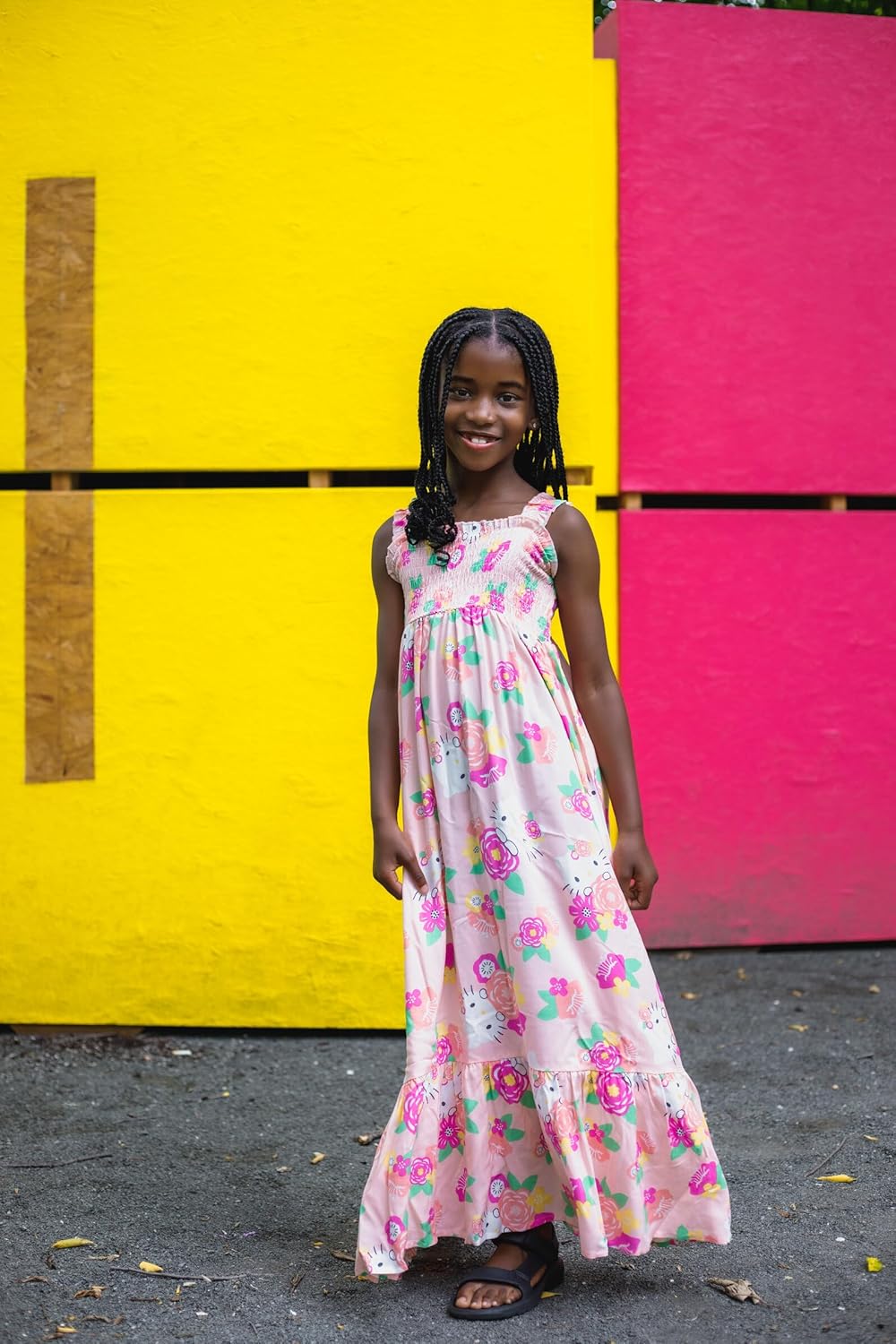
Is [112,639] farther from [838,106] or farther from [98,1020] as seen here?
[838,106]

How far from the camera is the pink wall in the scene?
15.6ft

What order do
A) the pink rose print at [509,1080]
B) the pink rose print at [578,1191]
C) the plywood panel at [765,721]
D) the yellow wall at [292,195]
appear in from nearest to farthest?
the pink rose print at [578,1191], the pink rose print at [509,1080], the yellow wall at [292,195], the plywood panel at [765,721]

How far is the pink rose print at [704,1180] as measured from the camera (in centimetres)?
250

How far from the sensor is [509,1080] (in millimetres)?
2527

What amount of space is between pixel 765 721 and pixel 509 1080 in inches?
107

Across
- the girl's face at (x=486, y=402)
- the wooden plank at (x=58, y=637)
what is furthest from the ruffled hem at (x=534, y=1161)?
the wooden plank at (x=58, y=637)

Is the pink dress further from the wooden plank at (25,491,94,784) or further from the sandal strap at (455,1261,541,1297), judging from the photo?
the wooden plank at (25,491,94,784)

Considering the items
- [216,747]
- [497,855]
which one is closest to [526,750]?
[497,855]

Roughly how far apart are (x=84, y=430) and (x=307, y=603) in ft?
2.85

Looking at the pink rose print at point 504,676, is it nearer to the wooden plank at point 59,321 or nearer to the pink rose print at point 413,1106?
the pink rose print at point 413,1106

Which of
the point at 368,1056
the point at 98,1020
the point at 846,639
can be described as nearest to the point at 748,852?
the point at 846,639

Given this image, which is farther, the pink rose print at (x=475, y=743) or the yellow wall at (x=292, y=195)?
the yellow wall at (x=292, y=195)

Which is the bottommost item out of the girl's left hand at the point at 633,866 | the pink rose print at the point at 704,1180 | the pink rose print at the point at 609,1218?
the pink rose print at the point at 609,1218

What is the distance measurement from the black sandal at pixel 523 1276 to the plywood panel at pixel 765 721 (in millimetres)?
2398
